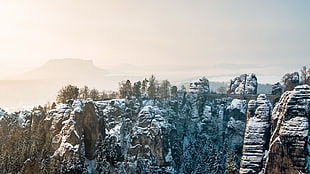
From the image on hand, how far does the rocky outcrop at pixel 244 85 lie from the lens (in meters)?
94.6

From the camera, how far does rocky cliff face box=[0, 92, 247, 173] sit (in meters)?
54.5

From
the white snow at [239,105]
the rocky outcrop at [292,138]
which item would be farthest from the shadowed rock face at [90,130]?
the white snow at [239,105]

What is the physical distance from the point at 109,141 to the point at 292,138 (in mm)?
42647

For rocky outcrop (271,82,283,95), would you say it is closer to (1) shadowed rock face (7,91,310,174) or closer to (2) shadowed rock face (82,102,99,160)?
(1) shadowed rock face (7,91,310,174)

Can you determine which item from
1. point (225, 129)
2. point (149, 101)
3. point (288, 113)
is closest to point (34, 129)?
point (149, 101)

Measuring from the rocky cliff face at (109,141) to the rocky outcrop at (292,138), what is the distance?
9764 millimetres

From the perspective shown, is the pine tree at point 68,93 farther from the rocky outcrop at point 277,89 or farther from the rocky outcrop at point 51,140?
the rocky outcrop at point 277,89

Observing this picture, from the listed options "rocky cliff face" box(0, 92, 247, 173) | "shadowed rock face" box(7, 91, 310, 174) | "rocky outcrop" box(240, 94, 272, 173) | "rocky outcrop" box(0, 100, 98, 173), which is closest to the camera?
"shadowed rock face" box(7, 91, 310, 174)

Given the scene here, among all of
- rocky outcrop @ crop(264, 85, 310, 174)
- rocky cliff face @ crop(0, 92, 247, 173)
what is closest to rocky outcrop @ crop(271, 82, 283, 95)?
rocky cliff face @ crop(0, 92, 247, 173)

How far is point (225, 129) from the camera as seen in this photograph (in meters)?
88.4

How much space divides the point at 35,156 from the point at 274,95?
72.5 m

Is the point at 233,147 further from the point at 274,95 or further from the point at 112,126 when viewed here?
the point at 112,126

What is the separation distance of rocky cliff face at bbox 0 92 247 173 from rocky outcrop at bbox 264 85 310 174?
9.76 metres

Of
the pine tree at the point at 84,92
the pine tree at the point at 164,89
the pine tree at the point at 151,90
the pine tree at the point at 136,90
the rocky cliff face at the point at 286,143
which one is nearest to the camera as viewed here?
the rocky cliff face at the point at 286,143
